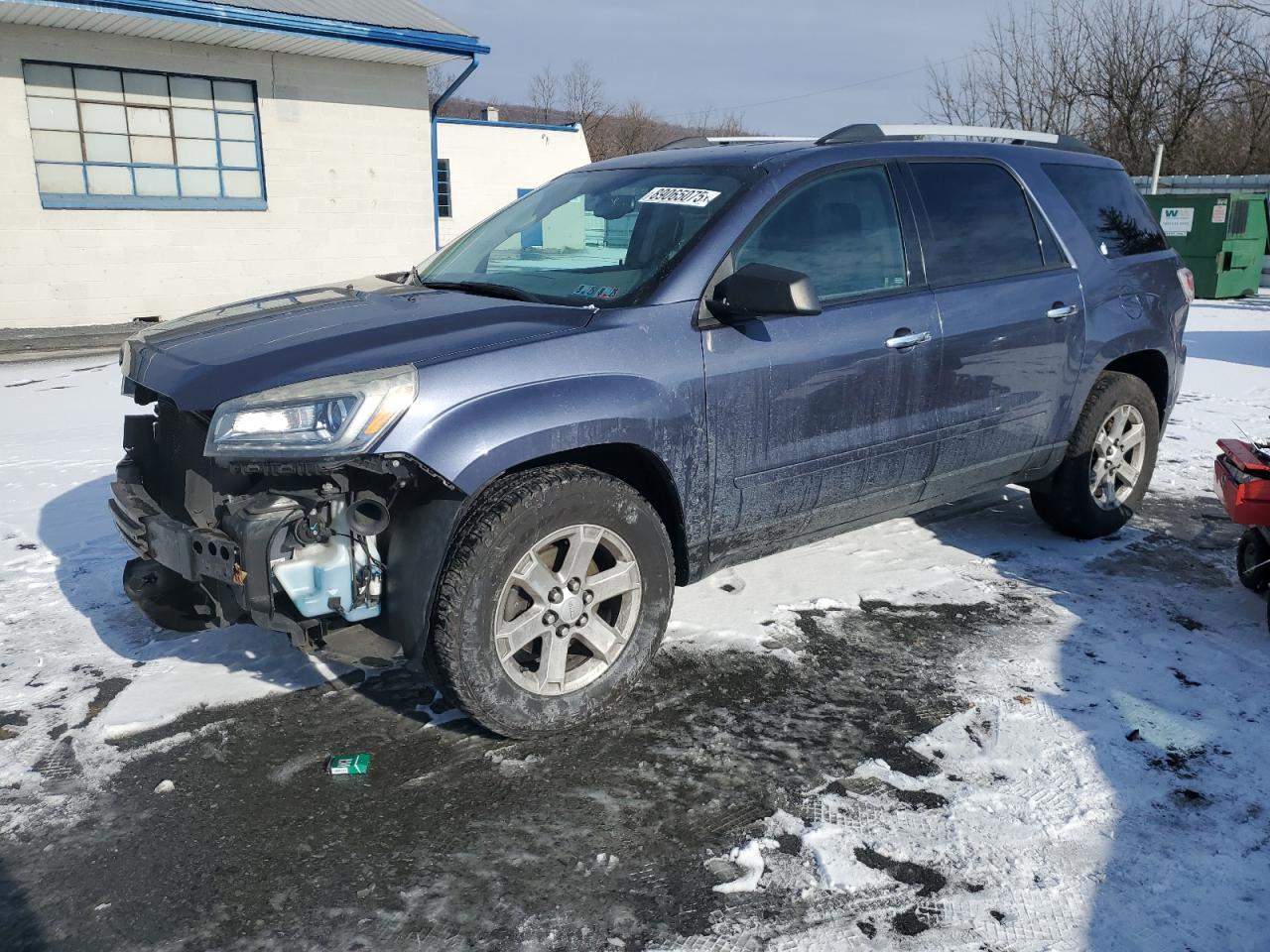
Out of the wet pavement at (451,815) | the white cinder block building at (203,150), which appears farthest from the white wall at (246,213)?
the wet pavement at (451,815)

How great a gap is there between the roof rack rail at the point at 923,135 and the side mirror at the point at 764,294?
3.06 feet

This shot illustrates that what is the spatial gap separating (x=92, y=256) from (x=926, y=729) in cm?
1198

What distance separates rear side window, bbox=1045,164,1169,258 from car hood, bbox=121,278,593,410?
2.77 meters

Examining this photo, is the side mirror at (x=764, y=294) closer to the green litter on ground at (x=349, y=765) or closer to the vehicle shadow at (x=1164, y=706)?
the vehicle shadow at (x=1164, y=706)

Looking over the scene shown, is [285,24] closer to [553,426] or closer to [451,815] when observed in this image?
[553,426]

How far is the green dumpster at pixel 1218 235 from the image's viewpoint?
17.4m

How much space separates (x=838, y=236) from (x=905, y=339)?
0.47 m

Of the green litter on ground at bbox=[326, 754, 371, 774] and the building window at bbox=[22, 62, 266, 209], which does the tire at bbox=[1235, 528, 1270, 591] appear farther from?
the building window at bbox=[22, 62, 266, 209]

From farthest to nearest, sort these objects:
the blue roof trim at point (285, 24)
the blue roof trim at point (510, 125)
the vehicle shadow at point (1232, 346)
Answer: the blue roof trim at point (510, 125) → the vehicle shadow at point (1232, 346) → the blue roof trim at point (285, 24)

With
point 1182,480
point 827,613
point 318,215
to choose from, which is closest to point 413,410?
point 827,613

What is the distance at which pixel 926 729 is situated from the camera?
329cm

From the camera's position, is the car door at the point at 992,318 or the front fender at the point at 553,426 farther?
the car door at the point at 992,318

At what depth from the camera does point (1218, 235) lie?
17.4 metres

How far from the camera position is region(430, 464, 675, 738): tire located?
2924 mm
